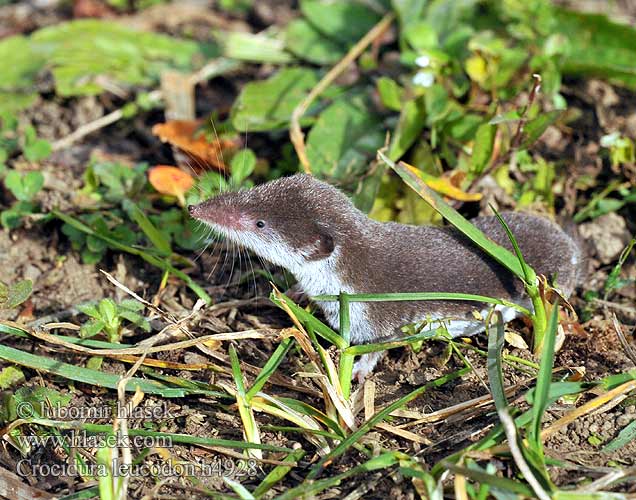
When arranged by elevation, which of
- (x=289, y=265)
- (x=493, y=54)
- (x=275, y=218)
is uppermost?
(x=493, y=54)

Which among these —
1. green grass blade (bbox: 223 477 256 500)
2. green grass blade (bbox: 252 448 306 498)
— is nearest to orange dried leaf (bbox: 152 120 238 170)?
green grass blade (bbox: 252 448 306 498)

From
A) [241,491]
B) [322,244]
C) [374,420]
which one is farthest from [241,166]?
[241,491]

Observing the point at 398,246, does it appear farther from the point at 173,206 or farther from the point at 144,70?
the point at 144,70

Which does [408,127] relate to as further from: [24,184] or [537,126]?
[24,184]

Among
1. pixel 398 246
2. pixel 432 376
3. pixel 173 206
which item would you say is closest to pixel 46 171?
pixel 173 206

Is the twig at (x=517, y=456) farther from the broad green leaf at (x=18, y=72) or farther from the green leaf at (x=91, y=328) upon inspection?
the broad green leaf at (x=18, y=72)

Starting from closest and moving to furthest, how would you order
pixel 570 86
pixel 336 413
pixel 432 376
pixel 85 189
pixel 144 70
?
pixel 336 413 < pixel 432 376 < pixel 85 189 < pixel 570 86 < pixel 144 70

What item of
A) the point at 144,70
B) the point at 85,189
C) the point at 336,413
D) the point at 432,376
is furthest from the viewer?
the point at 144,70

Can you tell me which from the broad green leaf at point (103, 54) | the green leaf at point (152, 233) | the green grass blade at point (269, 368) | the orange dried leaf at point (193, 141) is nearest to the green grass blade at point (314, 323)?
the green grass blade at point (269, 368)
